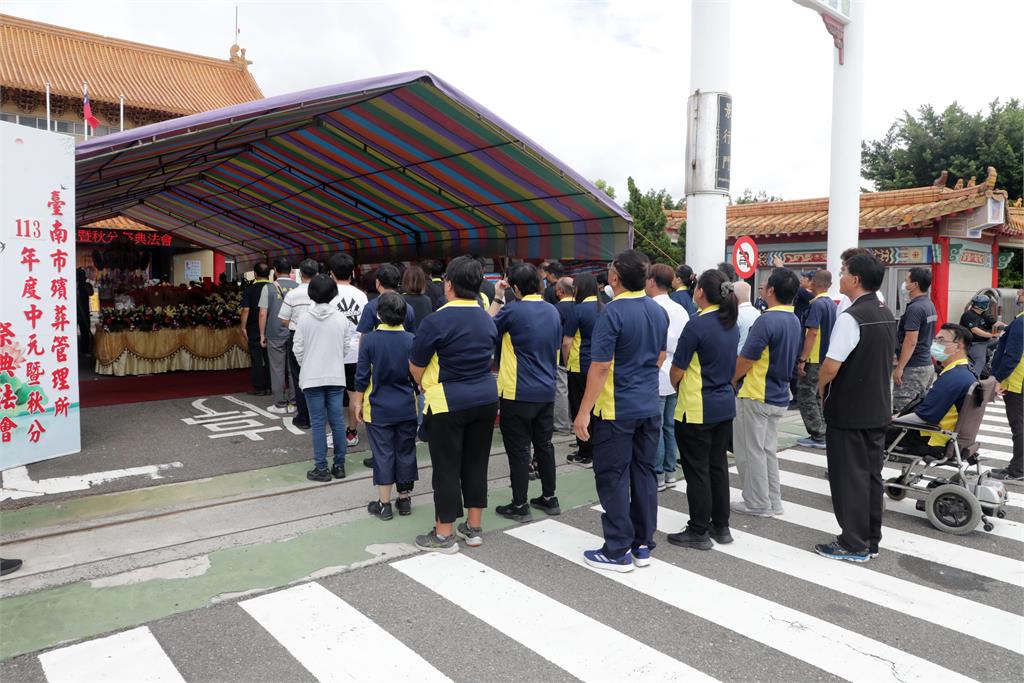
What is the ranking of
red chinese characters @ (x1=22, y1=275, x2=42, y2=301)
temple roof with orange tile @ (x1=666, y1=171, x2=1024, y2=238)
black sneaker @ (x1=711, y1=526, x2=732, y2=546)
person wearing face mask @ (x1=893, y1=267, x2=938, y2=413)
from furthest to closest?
temple roof with orange tile @ (x1=666, y1=171, x2=1024, y2=238)
person wearing face mask @ (x1=893, y1=267, x2=938, y2=413)
red chinese characters @ (x1=22, y1=275, x2=42, y2=301)
black sneaker @ (x1=711, y1=526, x2=732, y2=546)

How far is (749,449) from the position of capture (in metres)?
5.15

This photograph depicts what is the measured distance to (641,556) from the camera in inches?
168

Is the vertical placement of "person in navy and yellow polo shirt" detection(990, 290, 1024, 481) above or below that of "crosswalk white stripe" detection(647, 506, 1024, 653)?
above

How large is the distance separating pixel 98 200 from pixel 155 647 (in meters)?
10.9

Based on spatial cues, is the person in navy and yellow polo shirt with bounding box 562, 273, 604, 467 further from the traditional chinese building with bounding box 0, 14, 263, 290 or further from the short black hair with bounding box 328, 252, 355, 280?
the traditional chinese building with bounding box 0, 14, 263, 290

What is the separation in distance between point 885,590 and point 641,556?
1.39 meters

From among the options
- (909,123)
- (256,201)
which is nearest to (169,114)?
(256,201)

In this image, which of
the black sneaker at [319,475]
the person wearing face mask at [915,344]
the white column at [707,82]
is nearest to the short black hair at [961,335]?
the person wearing face mask at [915,344]

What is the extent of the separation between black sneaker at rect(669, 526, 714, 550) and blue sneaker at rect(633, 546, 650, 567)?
41 cm

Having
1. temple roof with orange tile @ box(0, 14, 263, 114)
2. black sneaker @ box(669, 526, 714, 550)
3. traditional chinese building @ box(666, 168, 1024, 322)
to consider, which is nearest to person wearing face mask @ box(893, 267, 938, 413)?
black sneaker @ box(669, 526, 714, 550)

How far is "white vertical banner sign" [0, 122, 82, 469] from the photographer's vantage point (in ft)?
18.0

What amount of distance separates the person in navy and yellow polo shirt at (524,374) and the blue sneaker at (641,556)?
3.27ft

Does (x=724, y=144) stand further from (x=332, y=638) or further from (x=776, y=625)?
(x=332, y=638)

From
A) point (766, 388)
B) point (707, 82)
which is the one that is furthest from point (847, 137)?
point (766, 388)
